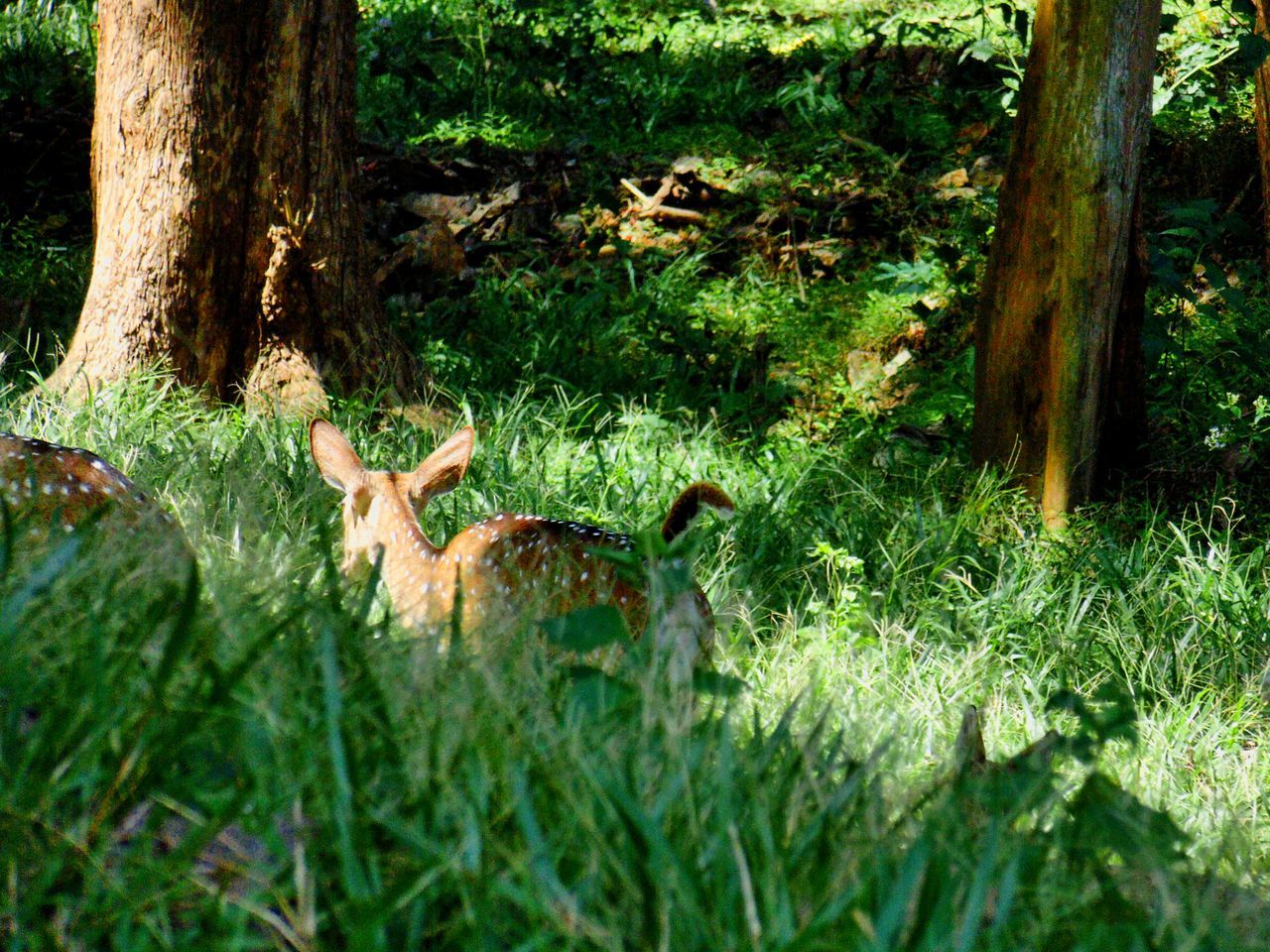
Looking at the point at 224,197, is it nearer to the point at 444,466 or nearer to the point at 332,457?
the point at 332,457

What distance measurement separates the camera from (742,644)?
4445mm

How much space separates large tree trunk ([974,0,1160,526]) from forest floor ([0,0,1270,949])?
278 mm

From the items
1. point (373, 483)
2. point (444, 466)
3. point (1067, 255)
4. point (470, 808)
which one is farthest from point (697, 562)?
point (470, 808)

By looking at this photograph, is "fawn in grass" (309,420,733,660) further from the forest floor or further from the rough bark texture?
the rough bark texture

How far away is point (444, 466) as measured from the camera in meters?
4.37

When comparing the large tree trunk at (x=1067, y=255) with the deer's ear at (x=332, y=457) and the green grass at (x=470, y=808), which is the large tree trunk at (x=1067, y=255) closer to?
the deer's ear at (x=332, y=457)

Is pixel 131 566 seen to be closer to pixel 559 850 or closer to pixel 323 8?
pixel 559 850

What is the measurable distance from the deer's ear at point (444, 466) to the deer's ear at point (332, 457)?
0.18 meters

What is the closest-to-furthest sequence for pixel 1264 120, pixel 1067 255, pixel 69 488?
pixel 69 488
pixel 1067 255
pixel 1264 120

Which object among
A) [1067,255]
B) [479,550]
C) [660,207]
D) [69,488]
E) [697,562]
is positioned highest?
[660,207]

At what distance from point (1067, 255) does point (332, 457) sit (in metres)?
2.98

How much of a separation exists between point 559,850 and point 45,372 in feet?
17.1

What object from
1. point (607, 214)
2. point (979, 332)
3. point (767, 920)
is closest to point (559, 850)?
point (767, 920)

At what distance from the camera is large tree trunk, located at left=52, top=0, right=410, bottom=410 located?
19.0ft
